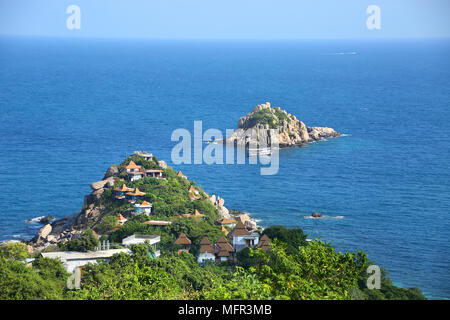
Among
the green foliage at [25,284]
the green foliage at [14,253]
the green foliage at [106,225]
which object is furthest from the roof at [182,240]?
the green foliage at [25,284]

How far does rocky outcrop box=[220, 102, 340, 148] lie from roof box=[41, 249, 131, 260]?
139ft

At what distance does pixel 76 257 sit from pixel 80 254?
17.3 inches

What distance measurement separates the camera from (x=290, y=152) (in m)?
72.0

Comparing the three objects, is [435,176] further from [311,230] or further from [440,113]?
[440,113]

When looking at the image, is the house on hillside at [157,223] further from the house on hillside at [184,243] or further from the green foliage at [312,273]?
the green foliage at [312,273]

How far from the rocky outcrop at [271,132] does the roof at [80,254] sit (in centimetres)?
4238

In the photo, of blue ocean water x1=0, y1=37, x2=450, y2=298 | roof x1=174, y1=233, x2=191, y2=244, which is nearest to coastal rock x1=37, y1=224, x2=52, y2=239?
blue ocean water x1=0, y1=37, x2=450, y2=298

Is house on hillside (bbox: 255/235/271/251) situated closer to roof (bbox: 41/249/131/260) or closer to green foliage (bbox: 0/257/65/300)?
roof (bbox: 41/249/131/260)

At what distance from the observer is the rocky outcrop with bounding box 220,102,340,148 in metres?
74.0

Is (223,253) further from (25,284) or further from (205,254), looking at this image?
(25,284)

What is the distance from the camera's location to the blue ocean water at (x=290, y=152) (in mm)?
47219

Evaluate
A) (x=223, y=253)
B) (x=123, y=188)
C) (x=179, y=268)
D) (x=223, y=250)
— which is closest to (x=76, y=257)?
(x=179, y=268)

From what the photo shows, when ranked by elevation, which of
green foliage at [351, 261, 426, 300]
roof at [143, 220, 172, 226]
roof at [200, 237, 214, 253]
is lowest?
green foliage at [351, 261, 426, 300]
